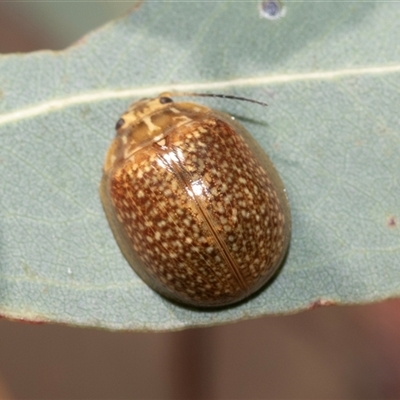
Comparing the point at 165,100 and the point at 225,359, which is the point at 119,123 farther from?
the point at 225,359

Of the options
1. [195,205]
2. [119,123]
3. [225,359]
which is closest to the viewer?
[195,205]

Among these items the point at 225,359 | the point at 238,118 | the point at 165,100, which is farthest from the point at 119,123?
the point at 225,359

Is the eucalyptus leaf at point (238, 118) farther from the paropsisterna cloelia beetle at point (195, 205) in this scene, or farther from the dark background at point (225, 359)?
the dark background at point (225, 359)

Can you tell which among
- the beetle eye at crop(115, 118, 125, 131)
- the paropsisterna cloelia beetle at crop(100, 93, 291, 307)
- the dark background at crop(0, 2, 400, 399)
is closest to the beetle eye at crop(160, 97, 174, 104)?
the paropsisterna cloelia beetle at crop(100, 93, 291, 307)

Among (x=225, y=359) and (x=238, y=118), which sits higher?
(x=238, y=118)

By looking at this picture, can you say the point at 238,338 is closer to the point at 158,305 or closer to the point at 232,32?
the point at 158,305

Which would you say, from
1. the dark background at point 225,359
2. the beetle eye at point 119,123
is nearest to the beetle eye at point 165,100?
the beetle eye at point 119,123
